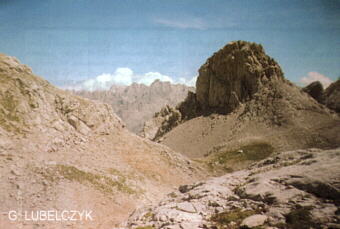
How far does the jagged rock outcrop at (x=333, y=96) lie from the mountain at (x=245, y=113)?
14505 millimetres

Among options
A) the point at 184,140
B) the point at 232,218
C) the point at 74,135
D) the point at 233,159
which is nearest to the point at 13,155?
the point at 74,135

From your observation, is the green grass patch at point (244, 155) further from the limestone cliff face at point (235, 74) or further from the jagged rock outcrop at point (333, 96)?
the jagged rock outcrop at point (333, 96)

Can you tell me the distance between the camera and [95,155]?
3222 centimetres

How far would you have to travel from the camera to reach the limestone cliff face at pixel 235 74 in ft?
344

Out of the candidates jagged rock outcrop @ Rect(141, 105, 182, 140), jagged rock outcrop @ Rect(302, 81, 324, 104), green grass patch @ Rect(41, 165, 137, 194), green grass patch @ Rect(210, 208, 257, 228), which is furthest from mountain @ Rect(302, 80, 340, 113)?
green grass patch @ Rect(210, 208, 257, 228)

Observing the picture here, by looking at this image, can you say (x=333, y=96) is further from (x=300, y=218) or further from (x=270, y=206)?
(x=300, y=218)

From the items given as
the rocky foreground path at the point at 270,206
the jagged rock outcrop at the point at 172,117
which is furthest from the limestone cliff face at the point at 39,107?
the jagged rock outcrop at the point at 172,117

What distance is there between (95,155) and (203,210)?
67.6 feet

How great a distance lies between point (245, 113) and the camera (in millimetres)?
97000

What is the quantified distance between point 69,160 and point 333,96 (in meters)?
117

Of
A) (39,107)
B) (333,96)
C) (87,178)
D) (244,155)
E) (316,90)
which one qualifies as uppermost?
(316,90)

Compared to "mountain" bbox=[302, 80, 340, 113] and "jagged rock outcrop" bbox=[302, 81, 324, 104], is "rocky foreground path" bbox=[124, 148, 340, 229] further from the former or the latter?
"jagged rock outcrop" bbox=[302, 81, 324, 104]

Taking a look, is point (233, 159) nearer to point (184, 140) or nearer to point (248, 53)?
point (184, 140)

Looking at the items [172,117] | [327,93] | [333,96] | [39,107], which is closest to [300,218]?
[39,107]
